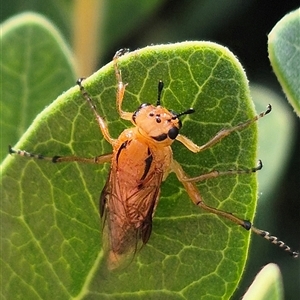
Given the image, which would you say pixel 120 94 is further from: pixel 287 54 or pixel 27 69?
pixel 27 69

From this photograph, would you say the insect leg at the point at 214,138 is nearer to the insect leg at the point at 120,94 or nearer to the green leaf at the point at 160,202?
the green leaf at the point at 160,202

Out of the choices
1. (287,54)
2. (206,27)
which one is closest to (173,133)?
(287,54)

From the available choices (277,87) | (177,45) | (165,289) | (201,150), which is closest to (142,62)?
(177,45)

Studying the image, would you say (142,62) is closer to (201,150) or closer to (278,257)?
(201,150)

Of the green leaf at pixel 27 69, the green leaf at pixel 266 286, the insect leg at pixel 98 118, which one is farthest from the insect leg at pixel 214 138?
the green leaf at pixel 27 69

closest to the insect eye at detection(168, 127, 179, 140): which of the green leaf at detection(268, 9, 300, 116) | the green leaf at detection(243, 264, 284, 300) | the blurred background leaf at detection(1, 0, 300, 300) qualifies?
the green leaf at detection(268, 9, 300, 116)

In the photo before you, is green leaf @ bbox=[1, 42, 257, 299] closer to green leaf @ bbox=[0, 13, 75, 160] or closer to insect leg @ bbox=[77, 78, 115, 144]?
insect leg @ bbox=[77, 78, 115, 144]
